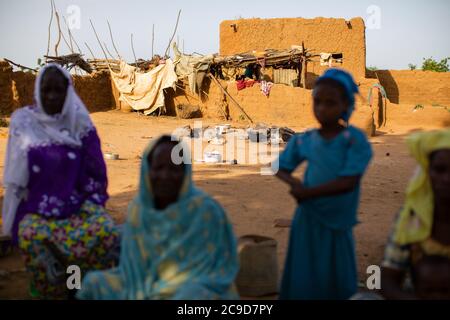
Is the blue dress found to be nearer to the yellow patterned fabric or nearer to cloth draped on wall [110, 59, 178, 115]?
the yellow patterned fabric

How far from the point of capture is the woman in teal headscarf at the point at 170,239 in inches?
88.3

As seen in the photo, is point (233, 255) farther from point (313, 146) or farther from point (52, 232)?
point (52, 232)

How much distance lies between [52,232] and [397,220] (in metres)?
2.02

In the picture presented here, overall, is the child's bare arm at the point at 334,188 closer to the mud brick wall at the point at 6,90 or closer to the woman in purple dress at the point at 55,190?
the woman in purple dress at the point at 55,190

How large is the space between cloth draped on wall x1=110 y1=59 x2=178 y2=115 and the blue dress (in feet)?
45.3

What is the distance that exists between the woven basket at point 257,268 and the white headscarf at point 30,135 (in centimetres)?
135

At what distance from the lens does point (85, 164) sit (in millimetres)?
3270

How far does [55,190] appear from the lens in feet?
10.1

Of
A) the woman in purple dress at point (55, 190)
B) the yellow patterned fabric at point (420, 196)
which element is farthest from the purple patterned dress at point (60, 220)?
the yellow patterned fabric at point (420, 196)

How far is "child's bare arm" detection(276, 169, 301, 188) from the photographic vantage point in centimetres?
252

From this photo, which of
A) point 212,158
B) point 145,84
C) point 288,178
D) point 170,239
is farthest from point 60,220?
point 145,84

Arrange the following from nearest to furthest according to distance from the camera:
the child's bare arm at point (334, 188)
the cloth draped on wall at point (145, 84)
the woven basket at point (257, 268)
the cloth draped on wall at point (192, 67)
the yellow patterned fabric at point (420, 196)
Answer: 1. the yellow patterned fabric at point (420, 196)
2. the child's bare arm at point (334, 188)
3. the woven basket at point (257, 268)
4. the cloth draped on wall at point (192, 67)
5. the cloth draped on wall at point (145, 84)

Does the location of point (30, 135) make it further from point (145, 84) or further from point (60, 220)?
point (145, 84)

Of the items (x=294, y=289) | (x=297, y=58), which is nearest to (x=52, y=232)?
(x=294, y=289)
